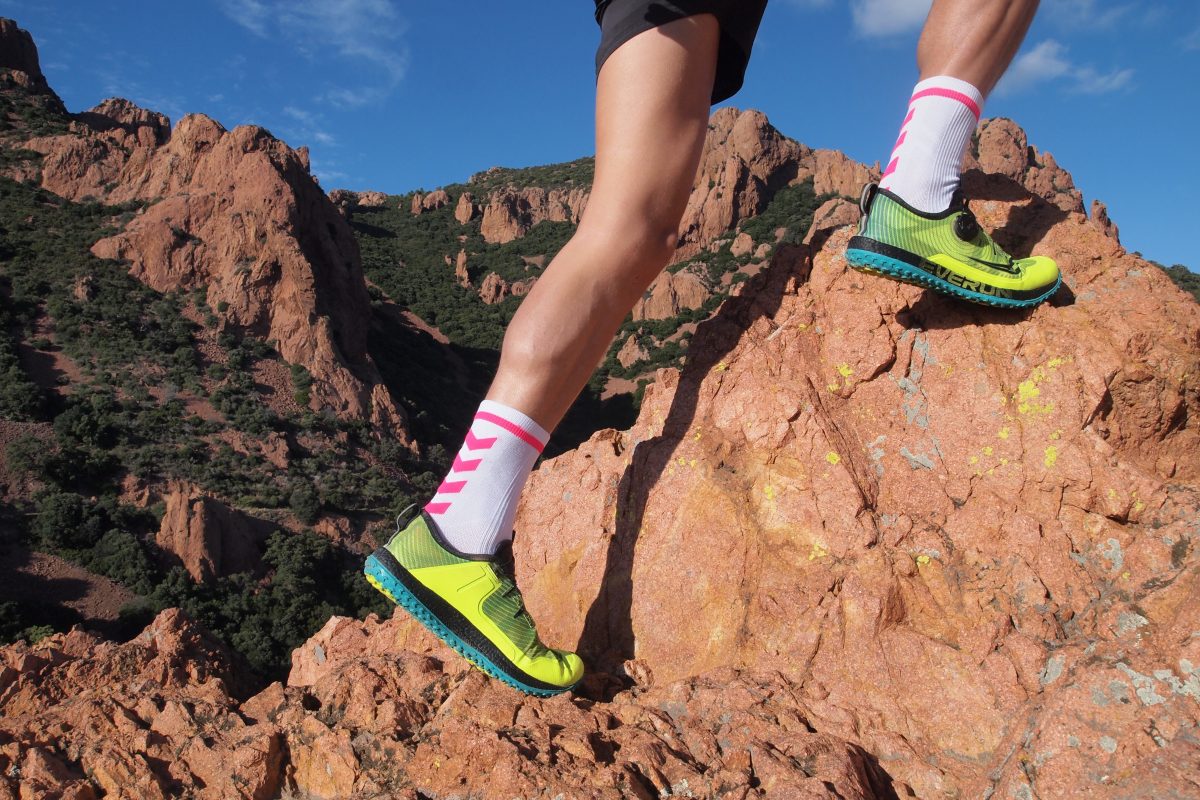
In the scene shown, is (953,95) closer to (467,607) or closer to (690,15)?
(690,15)

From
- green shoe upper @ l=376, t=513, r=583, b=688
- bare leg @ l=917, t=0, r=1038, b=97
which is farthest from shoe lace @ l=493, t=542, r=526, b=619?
bare leg @ l=917, t=0, r=1038, b=97

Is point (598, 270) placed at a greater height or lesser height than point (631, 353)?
lesser

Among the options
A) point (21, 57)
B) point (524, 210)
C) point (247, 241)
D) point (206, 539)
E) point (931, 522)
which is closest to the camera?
point (931, 522)

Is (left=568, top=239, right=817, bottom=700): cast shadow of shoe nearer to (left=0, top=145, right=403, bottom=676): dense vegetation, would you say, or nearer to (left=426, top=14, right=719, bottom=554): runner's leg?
(left=426, top=14, right=719, bottom=554): runner's leg

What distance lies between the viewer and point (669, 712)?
1.99 m

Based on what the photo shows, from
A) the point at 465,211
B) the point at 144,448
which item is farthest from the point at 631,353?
the point at 465,211

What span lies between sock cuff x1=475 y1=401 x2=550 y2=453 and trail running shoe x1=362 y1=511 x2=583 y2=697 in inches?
12.8

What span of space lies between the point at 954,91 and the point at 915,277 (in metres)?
0.55

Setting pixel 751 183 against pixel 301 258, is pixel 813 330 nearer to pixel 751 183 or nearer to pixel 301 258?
→ pixel 301 258

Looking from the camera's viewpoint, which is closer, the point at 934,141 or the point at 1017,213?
the point at 934,141

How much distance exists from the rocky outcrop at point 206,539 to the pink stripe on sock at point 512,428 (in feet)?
60.1

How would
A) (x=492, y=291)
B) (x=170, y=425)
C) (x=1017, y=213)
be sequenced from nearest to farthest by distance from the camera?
(x=1017, y=213) < (x=170, y=425) < (x=492, y=291)

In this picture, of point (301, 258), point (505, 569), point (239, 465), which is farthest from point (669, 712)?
point (301, 258)

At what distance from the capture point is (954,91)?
A: 7.35 feet
